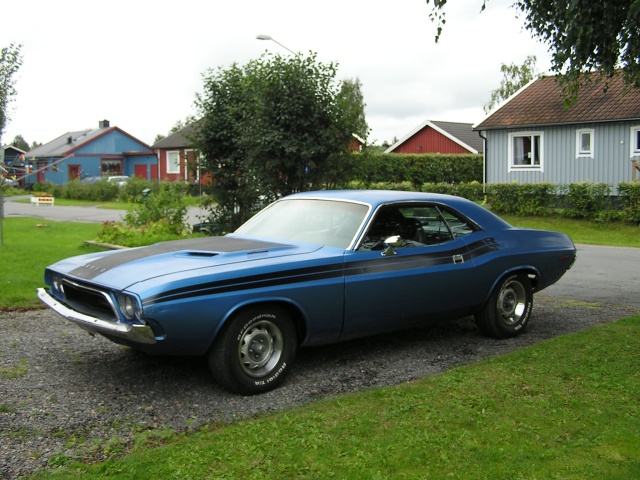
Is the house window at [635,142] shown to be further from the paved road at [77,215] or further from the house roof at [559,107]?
the paved road at [77,215]

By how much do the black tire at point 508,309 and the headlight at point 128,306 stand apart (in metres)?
3.63

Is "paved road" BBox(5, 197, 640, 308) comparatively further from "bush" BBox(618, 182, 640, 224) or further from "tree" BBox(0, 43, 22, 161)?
"tree" BBox(0, 43, 22, 161)

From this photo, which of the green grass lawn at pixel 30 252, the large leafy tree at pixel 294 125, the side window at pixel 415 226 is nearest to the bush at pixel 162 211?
the green grass lawn at pixel 30 252

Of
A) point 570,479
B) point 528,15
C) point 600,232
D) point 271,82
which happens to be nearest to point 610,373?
point 570,479

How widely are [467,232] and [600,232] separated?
15340 millimetres

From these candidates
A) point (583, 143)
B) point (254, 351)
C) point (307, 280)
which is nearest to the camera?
point (254, 351)

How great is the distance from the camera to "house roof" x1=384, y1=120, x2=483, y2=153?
135ft

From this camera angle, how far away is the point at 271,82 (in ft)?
38.2

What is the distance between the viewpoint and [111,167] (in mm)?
66562

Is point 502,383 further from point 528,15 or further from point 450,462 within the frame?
point 528,15

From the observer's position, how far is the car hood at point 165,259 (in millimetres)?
5332

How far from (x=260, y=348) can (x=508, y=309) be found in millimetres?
3068

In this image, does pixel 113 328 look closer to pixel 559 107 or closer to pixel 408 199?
pixel 408 199

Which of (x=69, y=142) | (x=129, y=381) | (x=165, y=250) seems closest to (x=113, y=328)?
(x=129, y=381)
